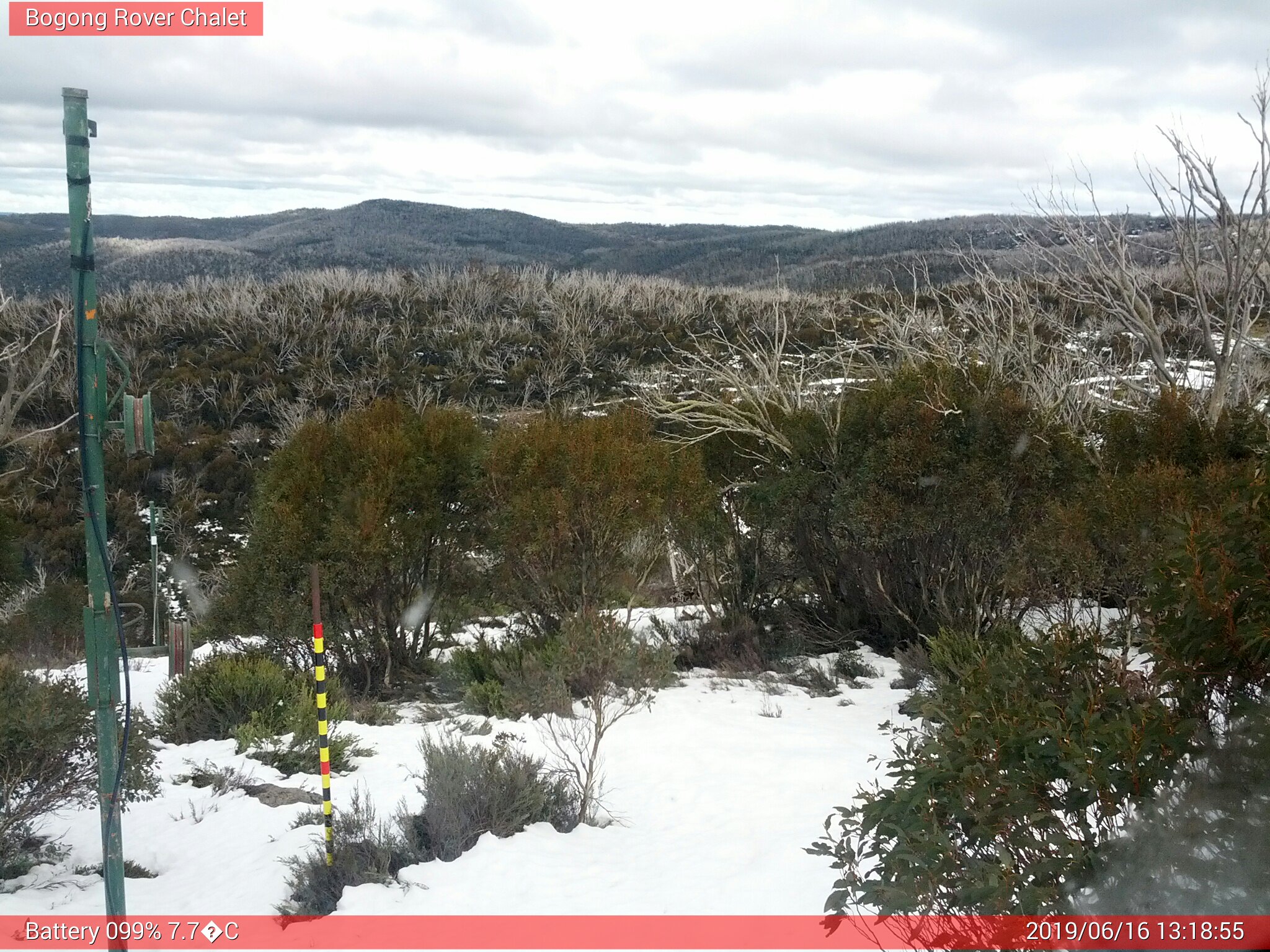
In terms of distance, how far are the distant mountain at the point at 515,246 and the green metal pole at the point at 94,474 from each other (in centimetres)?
A: 5332

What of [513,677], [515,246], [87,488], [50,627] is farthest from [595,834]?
[515,246]

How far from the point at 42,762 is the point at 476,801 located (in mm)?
2544

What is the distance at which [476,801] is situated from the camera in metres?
5.88

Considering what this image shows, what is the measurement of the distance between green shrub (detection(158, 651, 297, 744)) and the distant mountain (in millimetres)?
48532

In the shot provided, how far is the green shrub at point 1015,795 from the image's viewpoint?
262cm

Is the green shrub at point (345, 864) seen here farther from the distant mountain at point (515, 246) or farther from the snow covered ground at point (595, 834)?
the distant mountain at point (515, 246)

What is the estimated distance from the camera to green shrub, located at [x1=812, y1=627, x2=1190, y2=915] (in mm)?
2621

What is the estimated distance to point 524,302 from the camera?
51281 mm

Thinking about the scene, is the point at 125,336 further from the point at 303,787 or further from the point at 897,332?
the point at 303,787

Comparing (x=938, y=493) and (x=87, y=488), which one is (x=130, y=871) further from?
(x=938, y=493)

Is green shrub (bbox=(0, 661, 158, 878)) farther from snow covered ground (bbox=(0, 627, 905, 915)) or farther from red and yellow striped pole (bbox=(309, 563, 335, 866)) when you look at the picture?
red and yellow striped pole (bbox=(309, 563, 335, 866))

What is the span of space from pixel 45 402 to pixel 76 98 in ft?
125

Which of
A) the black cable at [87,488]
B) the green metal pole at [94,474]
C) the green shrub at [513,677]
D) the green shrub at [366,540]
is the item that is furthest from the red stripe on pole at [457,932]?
the green shrub at [366,540]

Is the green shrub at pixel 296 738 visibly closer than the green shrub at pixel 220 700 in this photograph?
Yes
